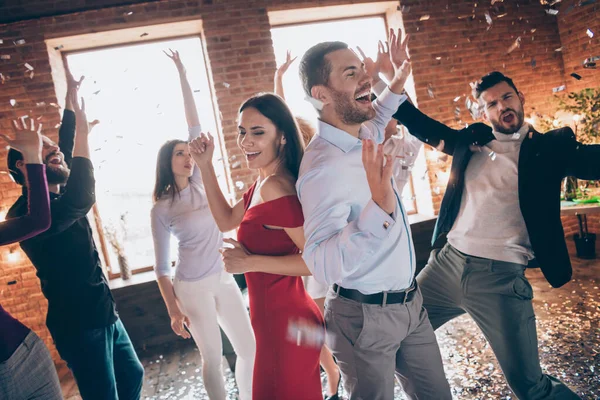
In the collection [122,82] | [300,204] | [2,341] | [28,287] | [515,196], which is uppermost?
[122,82]

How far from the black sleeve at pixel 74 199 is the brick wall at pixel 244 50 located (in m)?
2.34

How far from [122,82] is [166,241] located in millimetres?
2960

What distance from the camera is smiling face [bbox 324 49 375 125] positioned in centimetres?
156

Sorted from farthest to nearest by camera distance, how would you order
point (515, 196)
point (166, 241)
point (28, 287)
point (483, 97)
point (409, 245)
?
1. point (28, 287)
2. point (166, 241)
3. point (483, 97)
4. point (515, 196)
5. point (409, 245)

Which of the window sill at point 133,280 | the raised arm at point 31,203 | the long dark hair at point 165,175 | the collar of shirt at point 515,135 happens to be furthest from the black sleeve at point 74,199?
the window sill at point 133,280

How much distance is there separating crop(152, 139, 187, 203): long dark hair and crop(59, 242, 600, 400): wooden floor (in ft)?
5.44

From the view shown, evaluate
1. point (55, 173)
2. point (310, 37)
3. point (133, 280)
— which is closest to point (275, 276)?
point (55, 173)

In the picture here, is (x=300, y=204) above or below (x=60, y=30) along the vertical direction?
below

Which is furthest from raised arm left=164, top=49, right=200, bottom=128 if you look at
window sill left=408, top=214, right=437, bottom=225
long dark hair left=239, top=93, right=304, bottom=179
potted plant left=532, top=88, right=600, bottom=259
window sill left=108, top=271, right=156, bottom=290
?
potted plant left=532, top=88, right=600, bottom=259

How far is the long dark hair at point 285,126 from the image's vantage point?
1661 mm

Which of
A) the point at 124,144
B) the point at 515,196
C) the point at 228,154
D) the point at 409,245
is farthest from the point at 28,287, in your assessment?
the point at 515,196

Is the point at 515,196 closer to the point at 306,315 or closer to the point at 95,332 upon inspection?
the point at 306,315

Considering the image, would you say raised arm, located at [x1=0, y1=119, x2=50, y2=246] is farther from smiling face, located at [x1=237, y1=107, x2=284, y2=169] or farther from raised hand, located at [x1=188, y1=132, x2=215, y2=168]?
smiling face, located at [x1=237, y1=107, x2=284, y2=169]

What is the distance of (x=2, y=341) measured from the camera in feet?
4.80
